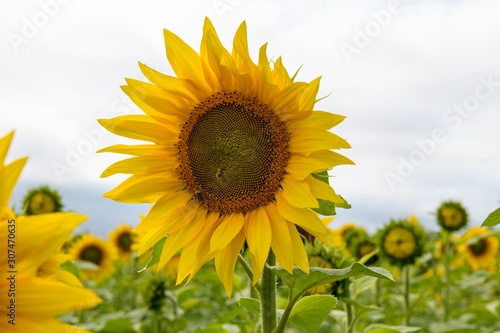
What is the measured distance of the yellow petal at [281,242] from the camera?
5.97 feet

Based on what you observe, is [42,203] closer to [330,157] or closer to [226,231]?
[226,231]

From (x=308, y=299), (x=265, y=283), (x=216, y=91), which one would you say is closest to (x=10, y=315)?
(x=265, y=283)

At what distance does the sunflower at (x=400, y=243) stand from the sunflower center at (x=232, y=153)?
8.61 ft

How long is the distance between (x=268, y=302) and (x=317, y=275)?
0.27 m

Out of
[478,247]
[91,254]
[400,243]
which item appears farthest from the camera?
[478,247]

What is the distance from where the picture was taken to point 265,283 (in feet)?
6.26

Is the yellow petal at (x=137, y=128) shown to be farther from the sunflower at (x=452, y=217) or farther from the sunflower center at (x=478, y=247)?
the sunflower center at (x=478, y=247)

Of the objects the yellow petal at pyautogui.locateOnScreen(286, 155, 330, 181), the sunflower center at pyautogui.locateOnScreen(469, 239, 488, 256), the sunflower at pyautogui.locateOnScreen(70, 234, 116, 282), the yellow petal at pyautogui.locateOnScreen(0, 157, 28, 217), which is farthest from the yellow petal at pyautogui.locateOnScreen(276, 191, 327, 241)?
the sunflower center at pyautogui.locateOnScreen(469, 239, 488, 256)

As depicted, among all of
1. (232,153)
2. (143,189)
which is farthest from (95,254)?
(232,153)

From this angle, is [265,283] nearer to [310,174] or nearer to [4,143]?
[310,174]

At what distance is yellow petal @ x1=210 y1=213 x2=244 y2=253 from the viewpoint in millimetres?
1901

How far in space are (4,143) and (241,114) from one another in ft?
3.94

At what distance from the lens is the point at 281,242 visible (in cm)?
188

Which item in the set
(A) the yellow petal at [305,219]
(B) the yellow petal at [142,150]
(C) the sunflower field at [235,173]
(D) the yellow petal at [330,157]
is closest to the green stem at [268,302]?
(C) the sunflower field at [235,173]
